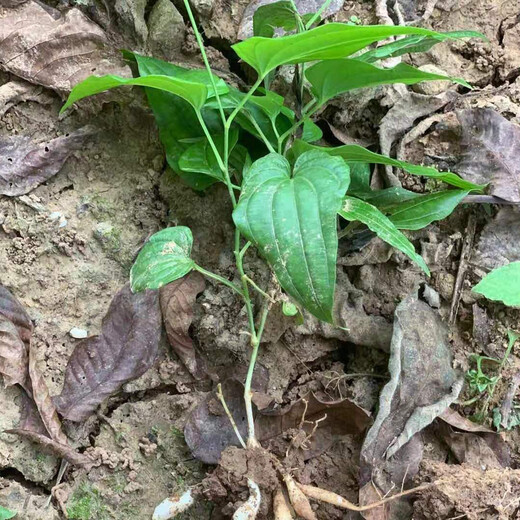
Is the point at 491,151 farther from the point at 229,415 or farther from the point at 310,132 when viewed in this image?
the point at 229,415

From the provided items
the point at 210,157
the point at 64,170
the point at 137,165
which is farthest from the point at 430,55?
the point at 64,170

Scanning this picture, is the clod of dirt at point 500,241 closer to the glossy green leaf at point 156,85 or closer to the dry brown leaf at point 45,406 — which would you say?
the glossy green leaf at point 156,85

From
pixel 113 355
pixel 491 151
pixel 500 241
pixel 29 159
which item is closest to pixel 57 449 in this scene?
pixel 113 355

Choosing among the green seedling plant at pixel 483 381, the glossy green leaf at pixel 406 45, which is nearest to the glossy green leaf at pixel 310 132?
the glossy green leaf at pixel 406 45

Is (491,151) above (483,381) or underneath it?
above

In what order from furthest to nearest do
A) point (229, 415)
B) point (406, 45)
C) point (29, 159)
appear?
point (29, 159) < point (406, 45) < point (229, 415)

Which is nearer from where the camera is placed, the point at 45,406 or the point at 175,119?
the point at 45,406
